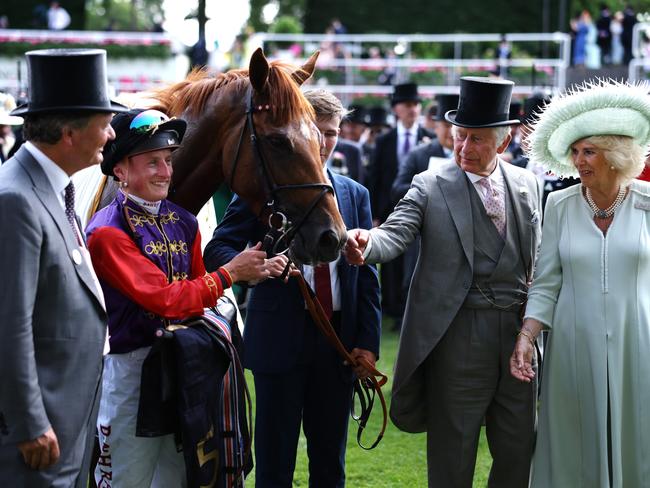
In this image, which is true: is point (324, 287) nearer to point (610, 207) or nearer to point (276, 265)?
point (276, 265)

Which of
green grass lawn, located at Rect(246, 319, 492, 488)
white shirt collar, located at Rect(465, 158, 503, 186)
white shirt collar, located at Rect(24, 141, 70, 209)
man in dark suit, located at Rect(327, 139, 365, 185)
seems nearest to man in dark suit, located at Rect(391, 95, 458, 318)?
green grass lawn, located at Rect(246, 319, 492, 488)

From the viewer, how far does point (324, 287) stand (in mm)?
4039

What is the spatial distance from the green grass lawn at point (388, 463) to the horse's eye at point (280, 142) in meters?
2.53

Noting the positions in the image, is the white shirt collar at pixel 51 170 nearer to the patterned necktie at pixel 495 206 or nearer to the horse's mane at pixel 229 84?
the horse's mane at pixel 229 84

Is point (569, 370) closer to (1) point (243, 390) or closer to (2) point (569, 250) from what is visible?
(2) point (569, 250)

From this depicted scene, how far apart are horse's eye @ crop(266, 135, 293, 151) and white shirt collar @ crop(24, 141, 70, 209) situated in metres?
0.98

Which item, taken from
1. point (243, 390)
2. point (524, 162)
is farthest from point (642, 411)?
point (524, 162)

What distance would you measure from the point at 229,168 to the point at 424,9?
104 ft

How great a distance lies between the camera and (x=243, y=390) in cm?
360

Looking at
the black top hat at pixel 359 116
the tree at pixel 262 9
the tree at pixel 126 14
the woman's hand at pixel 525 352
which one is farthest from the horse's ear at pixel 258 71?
the tree at pixel 126 14

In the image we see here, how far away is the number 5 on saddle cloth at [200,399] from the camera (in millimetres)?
3268

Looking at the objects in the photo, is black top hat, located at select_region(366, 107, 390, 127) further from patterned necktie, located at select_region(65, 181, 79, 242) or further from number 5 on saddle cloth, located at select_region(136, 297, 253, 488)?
patterned necktie, located at select_region(65, 181, 79, 242)

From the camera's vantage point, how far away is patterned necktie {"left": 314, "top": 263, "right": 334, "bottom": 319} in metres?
4.03

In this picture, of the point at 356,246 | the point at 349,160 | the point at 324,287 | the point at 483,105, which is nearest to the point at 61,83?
the point at 356,246
